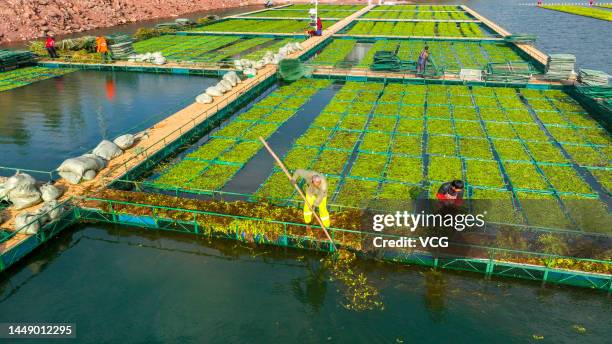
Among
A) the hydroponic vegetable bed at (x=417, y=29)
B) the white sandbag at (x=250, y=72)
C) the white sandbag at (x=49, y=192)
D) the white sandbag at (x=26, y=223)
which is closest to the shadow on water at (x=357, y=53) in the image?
the hydroponic vegetable bed at (x=417, y=29)

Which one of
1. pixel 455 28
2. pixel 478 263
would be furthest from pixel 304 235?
pixel 455 28

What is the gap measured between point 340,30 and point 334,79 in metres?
19.9

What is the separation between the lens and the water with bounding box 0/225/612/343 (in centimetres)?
877

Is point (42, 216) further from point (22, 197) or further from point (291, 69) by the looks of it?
point (291, 69)

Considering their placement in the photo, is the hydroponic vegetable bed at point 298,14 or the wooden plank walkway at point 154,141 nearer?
the wooden plank walkway at point 154,141

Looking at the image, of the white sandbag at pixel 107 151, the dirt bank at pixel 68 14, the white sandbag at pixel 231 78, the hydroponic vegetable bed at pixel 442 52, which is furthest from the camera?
the dirt bank at pixel 68 14

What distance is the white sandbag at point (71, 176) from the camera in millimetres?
13727

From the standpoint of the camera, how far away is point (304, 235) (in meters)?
11.3

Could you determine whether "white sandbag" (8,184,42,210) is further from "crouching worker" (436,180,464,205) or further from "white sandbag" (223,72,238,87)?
"white sandbag" (223,72,238,87)

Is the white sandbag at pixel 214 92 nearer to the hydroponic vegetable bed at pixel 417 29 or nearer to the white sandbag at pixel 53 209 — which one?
the white sandbag at pixel 53 209

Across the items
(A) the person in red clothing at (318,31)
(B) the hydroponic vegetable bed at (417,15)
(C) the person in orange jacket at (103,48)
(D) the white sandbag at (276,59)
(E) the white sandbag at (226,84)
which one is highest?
(B) the hydroponic vegetable bed at (417,15)

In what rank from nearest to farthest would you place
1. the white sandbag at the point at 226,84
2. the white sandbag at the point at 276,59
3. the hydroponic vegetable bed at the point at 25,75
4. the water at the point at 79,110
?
the water at the point at 79,110 → the white sandbag at the point at 226,84 → the hydroponic vegetable bed at the point at 25,75 → the white sandbag at the point at 276,59

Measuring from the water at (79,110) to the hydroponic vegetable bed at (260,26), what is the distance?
19.6 meters

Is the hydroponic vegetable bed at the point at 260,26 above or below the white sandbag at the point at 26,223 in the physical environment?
above
